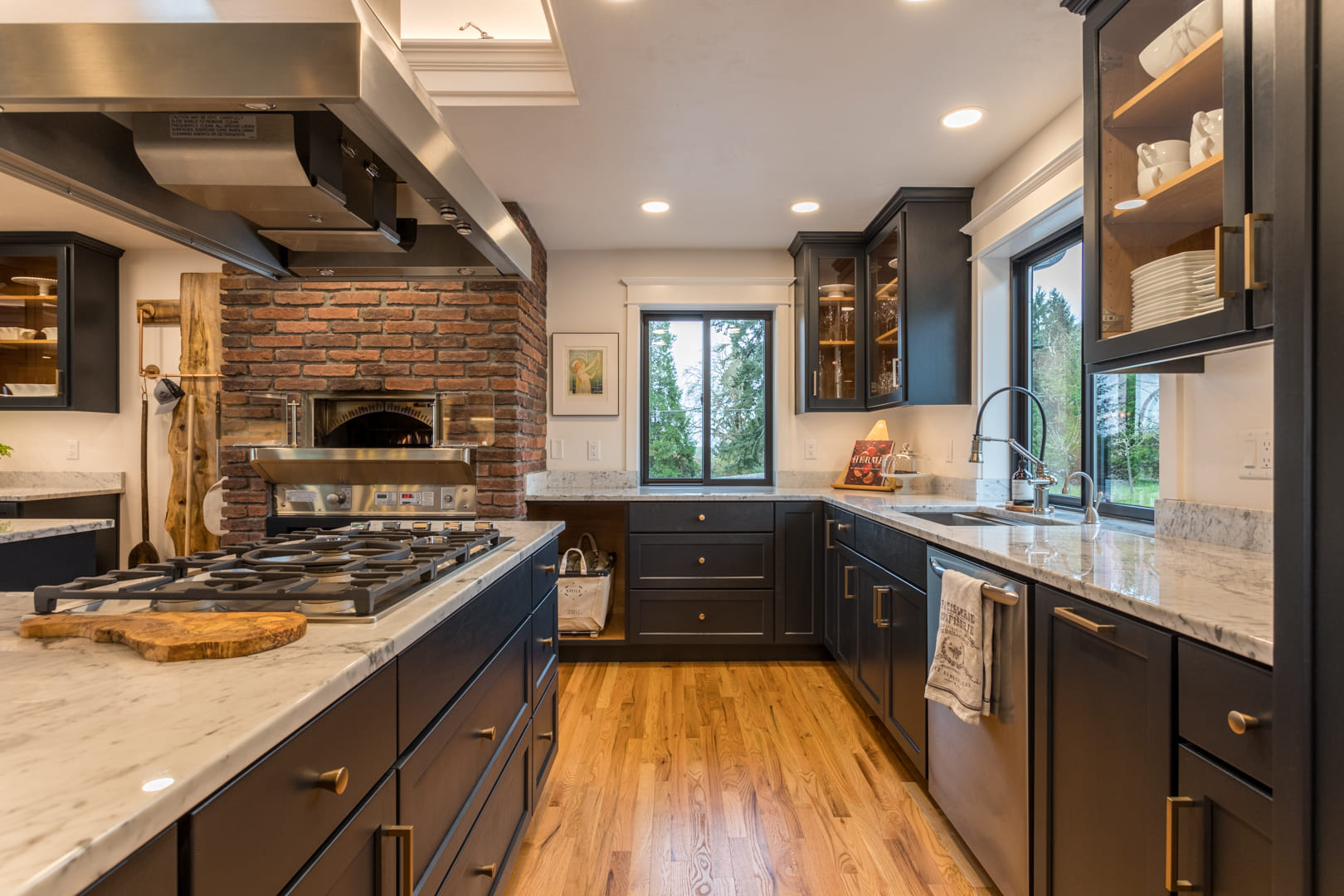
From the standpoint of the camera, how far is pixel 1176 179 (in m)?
1.43

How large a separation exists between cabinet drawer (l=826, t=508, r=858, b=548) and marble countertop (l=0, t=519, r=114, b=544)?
9.17ft

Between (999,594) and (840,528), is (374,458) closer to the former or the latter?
(840,528)

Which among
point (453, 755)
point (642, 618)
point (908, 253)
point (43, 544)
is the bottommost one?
point (642, 618)

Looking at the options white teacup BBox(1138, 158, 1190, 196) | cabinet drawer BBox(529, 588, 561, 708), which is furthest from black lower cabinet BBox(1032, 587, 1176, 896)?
cabinet drawer BBox(529, 588, 561, 708)

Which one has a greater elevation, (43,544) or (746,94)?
(746,94)

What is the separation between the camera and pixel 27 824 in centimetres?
43

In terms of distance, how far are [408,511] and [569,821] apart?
74.0 inches

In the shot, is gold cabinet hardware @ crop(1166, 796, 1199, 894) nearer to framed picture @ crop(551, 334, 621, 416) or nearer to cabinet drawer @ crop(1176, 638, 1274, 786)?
cabinet drawer @ crop(1176, 638, 1274, 786)

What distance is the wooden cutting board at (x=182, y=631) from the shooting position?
0.77 metres

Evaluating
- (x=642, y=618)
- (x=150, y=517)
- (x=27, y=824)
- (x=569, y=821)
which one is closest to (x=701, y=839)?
(x=569, y=821)

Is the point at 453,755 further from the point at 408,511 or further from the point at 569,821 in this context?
the point at 408,511

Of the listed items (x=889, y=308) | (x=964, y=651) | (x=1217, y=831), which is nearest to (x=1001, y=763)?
(x=964, y=651)

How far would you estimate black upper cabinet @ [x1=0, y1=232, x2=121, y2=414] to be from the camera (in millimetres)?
3699

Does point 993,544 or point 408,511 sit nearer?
point 993,544
